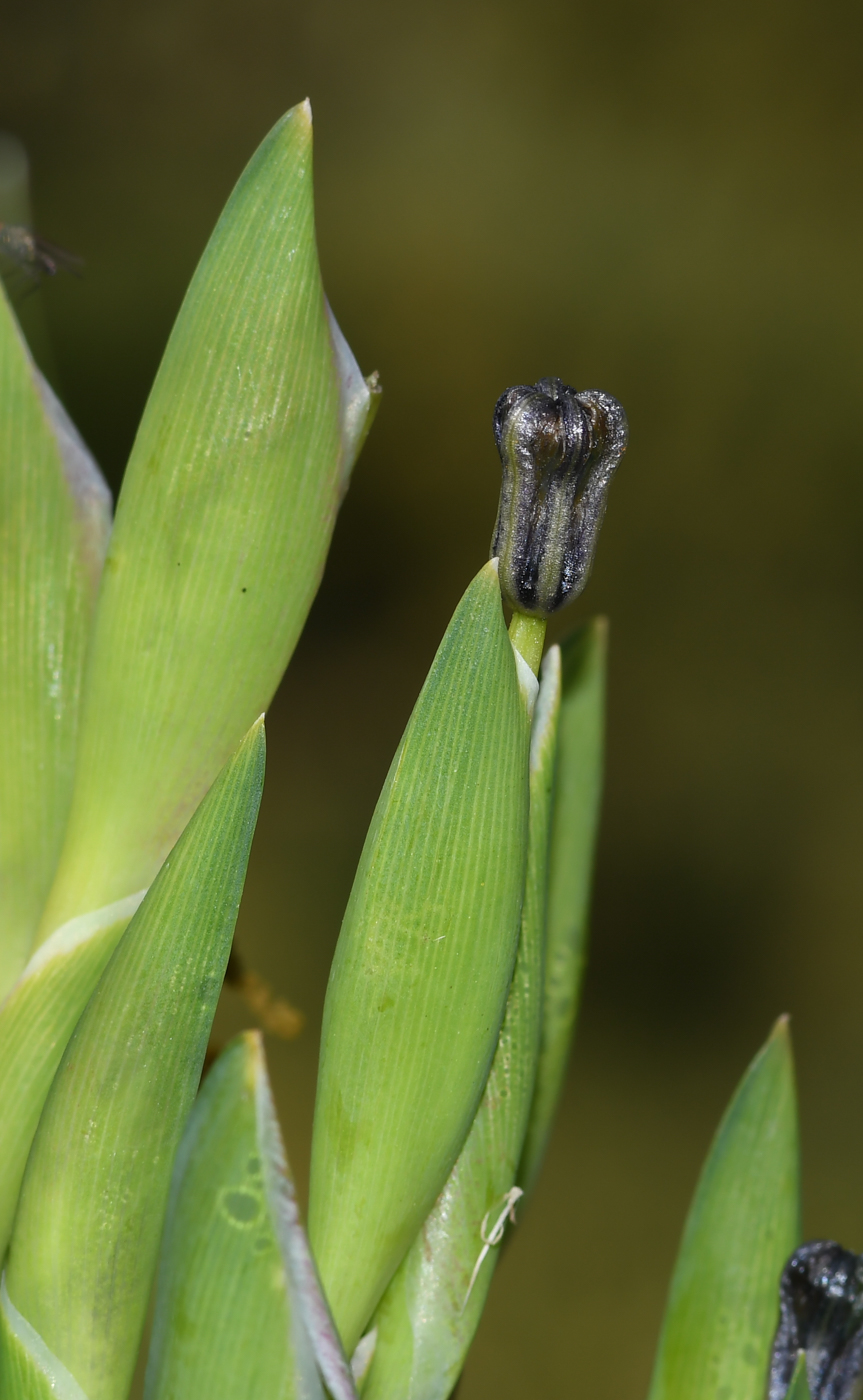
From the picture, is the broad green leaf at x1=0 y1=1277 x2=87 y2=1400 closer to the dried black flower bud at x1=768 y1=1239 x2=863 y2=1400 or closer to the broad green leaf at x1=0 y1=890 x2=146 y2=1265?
the broad green leaf at x1=0 y1=890 x2=146 y2=1265

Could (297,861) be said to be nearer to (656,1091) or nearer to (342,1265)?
(656,1091)

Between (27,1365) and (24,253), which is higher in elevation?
(24,253)

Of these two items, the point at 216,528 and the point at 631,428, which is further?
the point at 631,428

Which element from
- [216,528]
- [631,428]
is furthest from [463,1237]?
[631,428]

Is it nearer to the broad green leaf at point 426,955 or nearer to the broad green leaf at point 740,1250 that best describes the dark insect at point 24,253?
the broad green leaf at point 426,955

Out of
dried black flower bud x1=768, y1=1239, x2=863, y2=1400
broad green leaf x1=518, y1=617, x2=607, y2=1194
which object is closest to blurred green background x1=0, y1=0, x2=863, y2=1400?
broad green leaf x1=518, y1=617, x2=607, y2=1194

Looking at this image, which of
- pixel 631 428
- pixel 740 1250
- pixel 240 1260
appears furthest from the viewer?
pixel 631 428

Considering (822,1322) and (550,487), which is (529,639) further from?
(822,1322)

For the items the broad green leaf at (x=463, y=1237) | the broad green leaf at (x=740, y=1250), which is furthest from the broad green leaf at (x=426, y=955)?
the broad green leaf at (x=740, y=1250)
